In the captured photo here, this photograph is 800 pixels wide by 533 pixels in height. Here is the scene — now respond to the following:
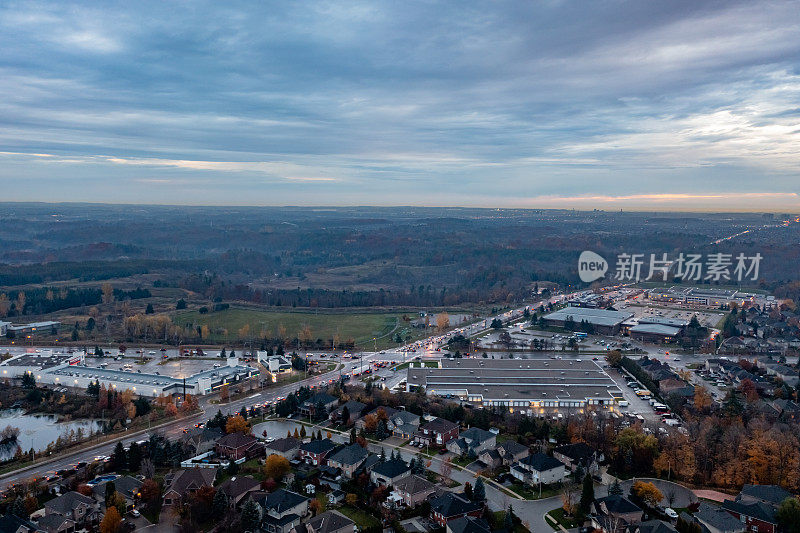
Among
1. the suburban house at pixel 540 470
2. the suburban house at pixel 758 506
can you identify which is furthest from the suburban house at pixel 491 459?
the suburban house at pixel 758 506

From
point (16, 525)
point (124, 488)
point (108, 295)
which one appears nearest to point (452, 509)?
point (124, 488)

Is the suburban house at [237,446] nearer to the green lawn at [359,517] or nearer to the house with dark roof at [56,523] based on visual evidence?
the green lawn at [359,517]

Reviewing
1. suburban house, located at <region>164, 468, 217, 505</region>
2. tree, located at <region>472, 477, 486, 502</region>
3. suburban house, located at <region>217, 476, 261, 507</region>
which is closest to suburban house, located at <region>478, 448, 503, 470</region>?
tree, located at <region>472, 477, 486, 502</region>

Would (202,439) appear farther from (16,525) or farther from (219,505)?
(16,525)


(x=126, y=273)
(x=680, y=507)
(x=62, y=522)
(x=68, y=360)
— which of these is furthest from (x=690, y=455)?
(x=126, y=273)

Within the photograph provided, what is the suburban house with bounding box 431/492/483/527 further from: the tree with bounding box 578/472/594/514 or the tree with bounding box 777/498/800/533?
the tree with bounding box 777/498/800/533
